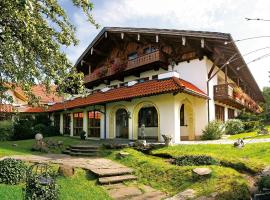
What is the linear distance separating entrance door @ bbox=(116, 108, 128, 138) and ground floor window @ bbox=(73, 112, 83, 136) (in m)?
5.17

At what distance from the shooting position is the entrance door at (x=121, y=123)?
74.4 ft

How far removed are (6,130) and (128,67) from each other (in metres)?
12.2

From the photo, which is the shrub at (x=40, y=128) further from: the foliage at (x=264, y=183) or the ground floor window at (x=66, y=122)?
the foliage at (x=264, y=183)

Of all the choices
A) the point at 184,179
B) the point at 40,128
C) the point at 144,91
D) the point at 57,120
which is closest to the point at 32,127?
the point at 40,128

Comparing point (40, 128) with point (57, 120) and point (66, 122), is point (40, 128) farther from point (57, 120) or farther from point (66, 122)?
point (57, 120)

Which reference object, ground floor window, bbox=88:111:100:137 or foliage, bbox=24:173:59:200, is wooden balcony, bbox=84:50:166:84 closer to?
ground floor window, bbox=88:111:100:137

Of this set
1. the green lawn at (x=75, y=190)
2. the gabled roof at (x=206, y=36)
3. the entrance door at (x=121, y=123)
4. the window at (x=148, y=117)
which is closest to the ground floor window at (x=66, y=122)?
the entrance door at (x=121, y=123)

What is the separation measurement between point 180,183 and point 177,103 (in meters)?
8.38

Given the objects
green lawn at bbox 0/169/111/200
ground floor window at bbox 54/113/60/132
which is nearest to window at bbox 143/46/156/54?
ground floor window at bbox 54/113/60/132

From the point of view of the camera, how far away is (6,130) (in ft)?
83.9

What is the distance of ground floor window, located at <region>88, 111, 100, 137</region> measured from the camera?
24562 millimetres

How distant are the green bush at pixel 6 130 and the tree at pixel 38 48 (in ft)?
55.1

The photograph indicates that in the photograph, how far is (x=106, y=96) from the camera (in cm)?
2264

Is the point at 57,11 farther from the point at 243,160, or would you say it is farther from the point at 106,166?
the point at 243,160
